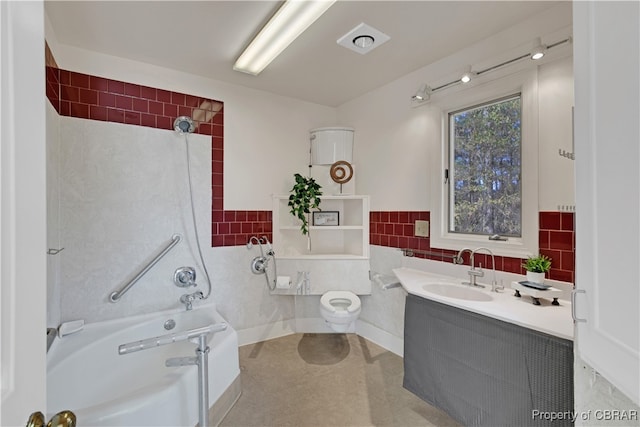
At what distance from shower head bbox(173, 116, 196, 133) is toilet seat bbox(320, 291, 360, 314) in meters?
1.92

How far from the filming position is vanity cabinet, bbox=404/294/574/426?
1329mm

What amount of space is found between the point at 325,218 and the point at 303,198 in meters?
0.41

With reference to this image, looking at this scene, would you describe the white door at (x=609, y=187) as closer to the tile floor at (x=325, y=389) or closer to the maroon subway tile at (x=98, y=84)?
the tile floor at (x=325, y=389)

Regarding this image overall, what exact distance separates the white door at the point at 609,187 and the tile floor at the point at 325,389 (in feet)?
4.83

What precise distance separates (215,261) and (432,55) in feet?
8.32

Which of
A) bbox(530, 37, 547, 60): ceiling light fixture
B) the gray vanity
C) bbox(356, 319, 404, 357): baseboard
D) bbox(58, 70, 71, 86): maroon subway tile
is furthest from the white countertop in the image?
bbox(58, 70, 71, 86): maroon subway tile

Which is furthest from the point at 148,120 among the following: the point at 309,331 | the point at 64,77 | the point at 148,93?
the point at 309,331

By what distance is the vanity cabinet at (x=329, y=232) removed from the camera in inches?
121

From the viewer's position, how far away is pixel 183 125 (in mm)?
2549

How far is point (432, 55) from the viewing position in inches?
91.5

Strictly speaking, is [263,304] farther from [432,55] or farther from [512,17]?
[512,17]

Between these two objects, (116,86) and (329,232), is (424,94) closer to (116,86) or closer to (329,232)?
(329,232)

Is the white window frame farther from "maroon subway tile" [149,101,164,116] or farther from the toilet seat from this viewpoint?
"maroon subway tile" [149,101,164,116]

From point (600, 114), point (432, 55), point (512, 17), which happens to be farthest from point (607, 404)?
point (432, 55)
